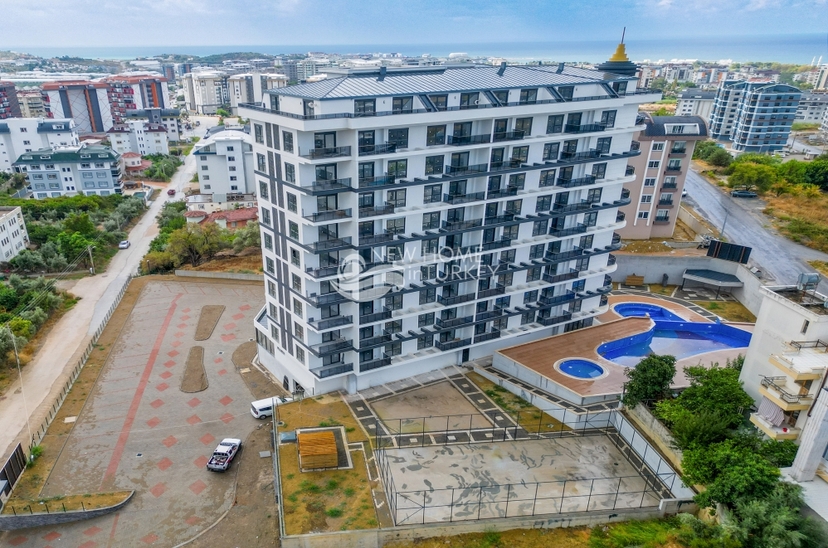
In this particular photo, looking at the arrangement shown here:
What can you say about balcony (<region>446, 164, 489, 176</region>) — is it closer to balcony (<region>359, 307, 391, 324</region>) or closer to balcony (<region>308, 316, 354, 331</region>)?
balcony (<region>359, 307, 391, 324</region>)

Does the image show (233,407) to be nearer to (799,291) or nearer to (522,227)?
(522,227)

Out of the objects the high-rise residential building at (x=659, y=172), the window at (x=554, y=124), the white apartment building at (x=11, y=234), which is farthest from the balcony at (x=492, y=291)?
the white apartment building at (x=11, y=234)

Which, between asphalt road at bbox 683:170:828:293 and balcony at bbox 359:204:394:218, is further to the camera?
asphalt road at bbox 683:170:828:293

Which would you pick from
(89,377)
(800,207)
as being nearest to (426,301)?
(89,377)

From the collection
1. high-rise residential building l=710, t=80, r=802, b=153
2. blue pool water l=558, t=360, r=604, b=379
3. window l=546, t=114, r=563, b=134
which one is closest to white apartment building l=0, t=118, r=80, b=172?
window l=546, t=114, r=563, b=134

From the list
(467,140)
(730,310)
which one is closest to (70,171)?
(467,140)

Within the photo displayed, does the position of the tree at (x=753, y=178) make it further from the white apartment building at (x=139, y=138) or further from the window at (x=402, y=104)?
the white apartment building at (x=139, y=138)
